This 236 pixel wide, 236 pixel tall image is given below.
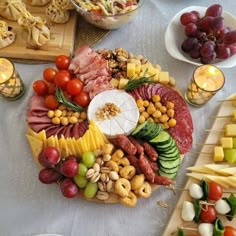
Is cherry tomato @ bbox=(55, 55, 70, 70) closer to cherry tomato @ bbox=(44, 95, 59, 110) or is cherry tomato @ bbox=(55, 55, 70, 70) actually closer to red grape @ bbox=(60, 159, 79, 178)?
cherry tomato @ bbox=(44, 95, 59, 110)

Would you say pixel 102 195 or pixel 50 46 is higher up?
pixel 50 46

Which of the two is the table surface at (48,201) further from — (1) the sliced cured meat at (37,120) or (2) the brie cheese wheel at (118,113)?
(2) the brie cheese wheel at (118,113)

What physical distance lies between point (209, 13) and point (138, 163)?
643 millimetres

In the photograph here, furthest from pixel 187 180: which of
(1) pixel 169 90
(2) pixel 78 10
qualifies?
(2) pixel 78 10

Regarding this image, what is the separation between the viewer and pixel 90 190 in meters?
1.14

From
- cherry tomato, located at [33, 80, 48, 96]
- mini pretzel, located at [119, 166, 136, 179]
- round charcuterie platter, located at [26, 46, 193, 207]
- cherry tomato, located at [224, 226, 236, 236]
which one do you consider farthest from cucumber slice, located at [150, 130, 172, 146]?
cherry tomato, located at [33, 80, 48, 96]

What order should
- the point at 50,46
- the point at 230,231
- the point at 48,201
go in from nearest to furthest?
the point at 230,231, the point at 48,201, the point at 50,46

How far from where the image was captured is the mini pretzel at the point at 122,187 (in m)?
1.12

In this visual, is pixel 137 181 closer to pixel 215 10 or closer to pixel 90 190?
pixel 90 190

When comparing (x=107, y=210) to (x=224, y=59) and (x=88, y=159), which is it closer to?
(x=88, y=159)

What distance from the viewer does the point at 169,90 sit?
133 centimetres

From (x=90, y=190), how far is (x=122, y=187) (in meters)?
0.10

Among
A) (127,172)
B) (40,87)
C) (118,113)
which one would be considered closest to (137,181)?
(127,172)

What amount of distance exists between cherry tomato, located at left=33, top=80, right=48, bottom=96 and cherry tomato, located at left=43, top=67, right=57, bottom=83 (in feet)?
0.07
